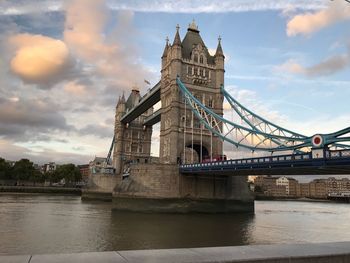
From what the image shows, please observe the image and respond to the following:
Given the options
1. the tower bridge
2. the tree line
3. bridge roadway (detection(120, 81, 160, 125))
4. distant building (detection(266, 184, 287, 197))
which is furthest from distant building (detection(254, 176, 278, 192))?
the tower bridge

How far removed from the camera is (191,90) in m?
40.3

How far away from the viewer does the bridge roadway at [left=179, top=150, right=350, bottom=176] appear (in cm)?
2008

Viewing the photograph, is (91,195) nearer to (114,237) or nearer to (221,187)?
(221,187)

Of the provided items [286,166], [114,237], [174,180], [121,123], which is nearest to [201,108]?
[174,180]

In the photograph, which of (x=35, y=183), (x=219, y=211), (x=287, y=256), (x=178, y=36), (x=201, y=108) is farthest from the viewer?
(x=35, y=183)

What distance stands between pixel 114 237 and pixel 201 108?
22.3 m

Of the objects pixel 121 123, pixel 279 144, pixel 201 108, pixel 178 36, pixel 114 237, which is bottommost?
pixel 114 237

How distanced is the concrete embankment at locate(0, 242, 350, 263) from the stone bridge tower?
1281 inches

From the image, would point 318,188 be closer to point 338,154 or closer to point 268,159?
point 268,159

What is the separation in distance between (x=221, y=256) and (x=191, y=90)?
36647 millimetres

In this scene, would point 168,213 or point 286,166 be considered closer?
point 286,166

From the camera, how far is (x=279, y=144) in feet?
96.1

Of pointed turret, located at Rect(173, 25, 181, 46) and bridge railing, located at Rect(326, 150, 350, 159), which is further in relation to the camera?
pointed turret, located at Rect(173, 25, 181, 46)

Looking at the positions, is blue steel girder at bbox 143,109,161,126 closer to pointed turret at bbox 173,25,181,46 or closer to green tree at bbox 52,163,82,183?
pointed turret at bbox 173,25,181,46
